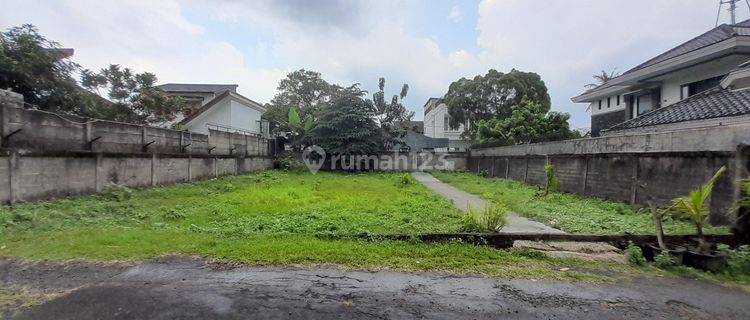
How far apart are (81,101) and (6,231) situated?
7.94m

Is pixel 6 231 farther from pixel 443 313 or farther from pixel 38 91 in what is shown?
pixel 38 91

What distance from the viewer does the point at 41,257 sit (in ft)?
12.5

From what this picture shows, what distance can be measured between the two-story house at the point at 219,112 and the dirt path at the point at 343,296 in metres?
16.7

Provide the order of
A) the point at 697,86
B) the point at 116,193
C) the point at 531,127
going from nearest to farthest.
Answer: the point at 116,193
the point at 697,86
the point at 531,127

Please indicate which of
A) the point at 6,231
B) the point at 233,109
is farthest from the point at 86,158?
the point at 233,109

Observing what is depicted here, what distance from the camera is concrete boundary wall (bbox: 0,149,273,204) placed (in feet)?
19.9

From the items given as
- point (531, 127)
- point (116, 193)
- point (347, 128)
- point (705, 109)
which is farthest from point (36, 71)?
point (531, 127)

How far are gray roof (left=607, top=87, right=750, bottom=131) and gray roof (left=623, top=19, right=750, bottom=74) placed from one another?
222 centimetres

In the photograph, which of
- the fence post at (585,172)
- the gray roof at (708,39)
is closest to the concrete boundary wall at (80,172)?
the fence post at (585,172)

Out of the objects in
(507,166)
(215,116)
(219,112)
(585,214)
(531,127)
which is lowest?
(585,214)

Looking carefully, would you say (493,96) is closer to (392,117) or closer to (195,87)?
(392,117)

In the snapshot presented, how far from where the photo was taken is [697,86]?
40.9 feet

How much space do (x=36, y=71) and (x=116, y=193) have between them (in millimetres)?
5237

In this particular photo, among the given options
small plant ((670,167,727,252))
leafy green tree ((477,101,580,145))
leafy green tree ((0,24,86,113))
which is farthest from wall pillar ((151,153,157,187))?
leafy green tree ((477,101,580,145))
